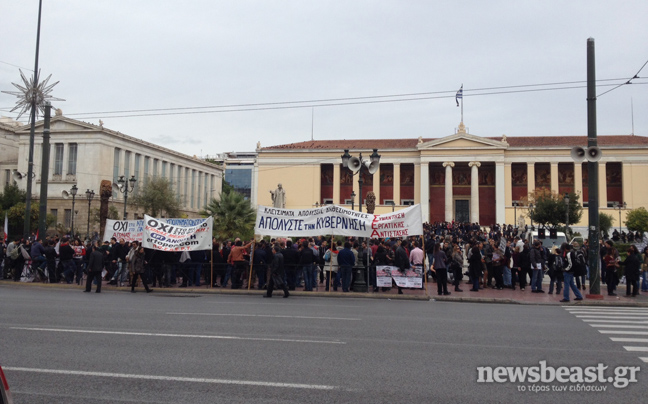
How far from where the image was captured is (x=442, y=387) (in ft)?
20.2

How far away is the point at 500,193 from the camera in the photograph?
64750 mm

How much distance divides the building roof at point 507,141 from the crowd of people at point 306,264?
149 ft

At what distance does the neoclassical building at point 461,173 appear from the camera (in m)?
63.0

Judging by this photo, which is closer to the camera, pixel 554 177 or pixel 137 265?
pixel 137 265

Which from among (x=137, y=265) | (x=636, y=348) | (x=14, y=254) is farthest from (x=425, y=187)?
(x=636, y=348)

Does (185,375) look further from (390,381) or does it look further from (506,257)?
(506,257)

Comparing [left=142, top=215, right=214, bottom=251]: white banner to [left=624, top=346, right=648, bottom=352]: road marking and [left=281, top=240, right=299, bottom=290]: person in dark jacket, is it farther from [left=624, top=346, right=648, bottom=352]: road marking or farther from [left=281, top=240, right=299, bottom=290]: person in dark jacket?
[left=624, top=346, right=648, bottom=352]: road marking

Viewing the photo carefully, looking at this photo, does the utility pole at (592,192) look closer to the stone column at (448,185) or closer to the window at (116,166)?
the stone column at (448,185)

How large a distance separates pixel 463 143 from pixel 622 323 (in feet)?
182

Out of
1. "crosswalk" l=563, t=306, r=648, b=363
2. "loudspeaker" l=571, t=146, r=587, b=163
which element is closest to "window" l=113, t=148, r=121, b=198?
"loudspeaker" l=571, t=146, r=587, b=163

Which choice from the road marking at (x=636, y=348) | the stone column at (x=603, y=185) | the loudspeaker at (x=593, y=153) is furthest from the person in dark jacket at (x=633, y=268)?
the stone column at (x=603, y=185)

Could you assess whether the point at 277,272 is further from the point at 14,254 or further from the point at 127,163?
the point at 127,163

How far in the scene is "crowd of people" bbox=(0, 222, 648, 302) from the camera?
58.3 feet

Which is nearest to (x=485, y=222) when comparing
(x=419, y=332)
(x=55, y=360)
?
(x=419, y=332)
